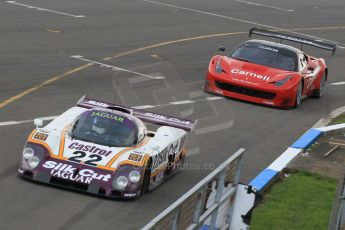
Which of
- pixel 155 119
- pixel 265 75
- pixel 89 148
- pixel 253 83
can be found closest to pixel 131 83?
pixel 253 83

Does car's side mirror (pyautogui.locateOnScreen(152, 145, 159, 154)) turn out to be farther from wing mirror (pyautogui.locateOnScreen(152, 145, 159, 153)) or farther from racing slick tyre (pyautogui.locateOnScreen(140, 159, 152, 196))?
racing slick tyre (pyautogui.locateOnScreen(140, 159, 152, 196))

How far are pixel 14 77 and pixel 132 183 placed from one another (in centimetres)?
908

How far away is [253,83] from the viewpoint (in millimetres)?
22766

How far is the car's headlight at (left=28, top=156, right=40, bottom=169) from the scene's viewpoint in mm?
14336

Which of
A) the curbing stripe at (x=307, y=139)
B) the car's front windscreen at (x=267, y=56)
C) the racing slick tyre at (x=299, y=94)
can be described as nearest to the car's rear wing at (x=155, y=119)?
the curbing stripe at (x=307, y=139)

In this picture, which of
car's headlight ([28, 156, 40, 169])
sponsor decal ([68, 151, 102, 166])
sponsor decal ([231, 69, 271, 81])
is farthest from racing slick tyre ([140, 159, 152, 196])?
sponsor decal ([231, 69, 271, 81])

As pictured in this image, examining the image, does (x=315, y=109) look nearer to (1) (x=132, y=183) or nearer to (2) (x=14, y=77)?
(2) (x=14, y=77)

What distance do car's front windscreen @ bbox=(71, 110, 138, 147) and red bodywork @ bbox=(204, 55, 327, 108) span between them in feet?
25.1

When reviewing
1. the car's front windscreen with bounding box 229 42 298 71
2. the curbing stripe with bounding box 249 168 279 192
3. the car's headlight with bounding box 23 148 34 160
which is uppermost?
the car's headlight with bounding box 23 148 34 160

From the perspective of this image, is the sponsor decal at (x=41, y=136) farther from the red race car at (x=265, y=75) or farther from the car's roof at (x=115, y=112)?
the red race car at (x=265, y=75)

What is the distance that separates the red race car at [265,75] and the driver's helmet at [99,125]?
26.0ft

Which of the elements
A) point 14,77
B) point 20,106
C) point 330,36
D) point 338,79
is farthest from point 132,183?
point 330,36

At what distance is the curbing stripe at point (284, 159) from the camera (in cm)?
1686

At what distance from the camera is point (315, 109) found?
23766 millimetres
